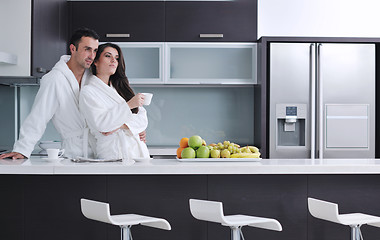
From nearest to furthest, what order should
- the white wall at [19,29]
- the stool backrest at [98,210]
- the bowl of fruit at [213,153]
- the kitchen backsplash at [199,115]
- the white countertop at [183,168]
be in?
the stool backrest at [98,210] < the white countertop at [183,168] < the bowl of fruit at [213,153] < the white wall at [19,29] < the kitchen backsplash at [199,115]

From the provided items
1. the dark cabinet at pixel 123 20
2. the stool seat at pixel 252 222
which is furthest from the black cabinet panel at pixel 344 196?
the dark cabinet at pixel 123 20

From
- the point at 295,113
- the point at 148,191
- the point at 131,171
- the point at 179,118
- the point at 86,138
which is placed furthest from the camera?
the point at 179,118

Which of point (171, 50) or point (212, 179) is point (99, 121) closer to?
point (212, 179)

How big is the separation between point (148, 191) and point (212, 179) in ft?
1.20

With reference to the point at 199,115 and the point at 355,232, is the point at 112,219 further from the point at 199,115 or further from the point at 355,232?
the point at 199,115

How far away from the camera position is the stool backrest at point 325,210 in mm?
2666

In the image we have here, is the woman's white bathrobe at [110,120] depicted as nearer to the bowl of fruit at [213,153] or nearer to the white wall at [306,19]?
the bowl of fruit at [213,153]

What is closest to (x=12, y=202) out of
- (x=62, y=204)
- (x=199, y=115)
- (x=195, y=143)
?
(x=62, y=204)

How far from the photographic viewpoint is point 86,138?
3.48 metres

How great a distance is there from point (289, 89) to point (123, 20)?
1642mm

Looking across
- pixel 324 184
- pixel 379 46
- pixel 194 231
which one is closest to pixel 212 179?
pixel 194 231

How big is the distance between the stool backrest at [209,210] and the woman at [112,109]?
75 cm

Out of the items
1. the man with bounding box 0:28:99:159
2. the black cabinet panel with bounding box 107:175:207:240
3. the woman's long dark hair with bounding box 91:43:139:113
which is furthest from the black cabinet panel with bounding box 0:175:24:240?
the woman's long dark hair with bounding box 91:43:139:113

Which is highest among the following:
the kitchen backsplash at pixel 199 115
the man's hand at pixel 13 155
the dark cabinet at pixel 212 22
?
the dark cabinet at pixel 212 22
